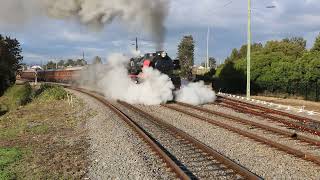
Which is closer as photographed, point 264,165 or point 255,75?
point 264,165

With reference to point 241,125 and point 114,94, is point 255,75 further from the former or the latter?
point 241,125

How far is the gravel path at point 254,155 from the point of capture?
9.45m

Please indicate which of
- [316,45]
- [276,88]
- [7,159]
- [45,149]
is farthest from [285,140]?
[316,45]

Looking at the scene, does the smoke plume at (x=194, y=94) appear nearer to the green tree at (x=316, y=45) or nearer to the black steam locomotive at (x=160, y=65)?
the black steam locomotive at (x=160, y=65)

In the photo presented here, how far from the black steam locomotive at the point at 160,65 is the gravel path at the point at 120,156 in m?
9.11

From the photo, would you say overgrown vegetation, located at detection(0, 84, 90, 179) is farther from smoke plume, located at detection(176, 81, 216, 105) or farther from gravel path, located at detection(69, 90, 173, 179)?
smoke plume, located at detection(176, 81, 216, 105)

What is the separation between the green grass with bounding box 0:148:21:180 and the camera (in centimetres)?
1040

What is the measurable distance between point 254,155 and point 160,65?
15.5 m

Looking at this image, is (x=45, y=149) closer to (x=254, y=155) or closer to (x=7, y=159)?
(x=7, y=159)

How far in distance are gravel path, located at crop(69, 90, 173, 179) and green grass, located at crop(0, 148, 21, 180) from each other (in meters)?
1.91

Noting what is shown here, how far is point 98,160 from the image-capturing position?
11.3 m

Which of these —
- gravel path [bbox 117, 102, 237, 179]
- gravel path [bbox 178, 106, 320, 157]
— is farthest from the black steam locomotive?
gravel path [bbox 117, 102, 237, 179]

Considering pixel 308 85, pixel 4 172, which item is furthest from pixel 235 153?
pixel 308 85

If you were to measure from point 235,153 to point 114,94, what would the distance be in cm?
2012
